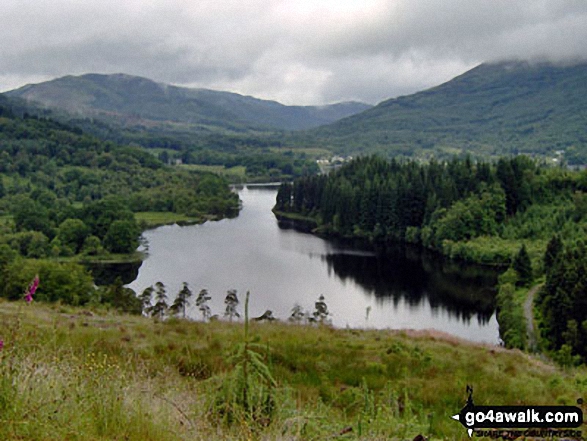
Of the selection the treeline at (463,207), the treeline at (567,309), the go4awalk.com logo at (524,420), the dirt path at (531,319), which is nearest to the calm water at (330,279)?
the dirt path at (531,319)

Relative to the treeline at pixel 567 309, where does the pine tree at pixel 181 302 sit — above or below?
below

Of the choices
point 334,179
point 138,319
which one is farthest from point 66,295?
point 334,179

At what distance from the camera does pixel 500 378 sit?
1234cm

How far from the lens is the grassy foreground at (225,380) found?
218 inches

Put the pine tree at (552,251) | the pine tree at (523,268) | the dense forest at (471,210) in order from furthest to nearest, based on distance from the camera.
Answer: the dense forest at (471,210) → the pine tree at (523,268) → the pine tree at (552,251)

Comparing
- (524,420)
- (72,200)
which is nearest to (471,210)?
(524,420)

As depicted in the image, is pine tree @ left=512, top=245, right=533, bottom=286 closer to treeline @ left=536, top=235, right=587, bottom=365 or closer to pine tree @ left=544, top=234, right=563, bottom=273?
pine tree @ left=544, top=234, right=563, bottom=273

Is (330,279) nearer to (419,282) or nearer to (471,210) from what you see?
(419,282)

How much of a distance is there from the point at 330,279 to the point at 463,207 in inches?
1119

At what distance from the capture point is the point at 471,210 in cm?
7769

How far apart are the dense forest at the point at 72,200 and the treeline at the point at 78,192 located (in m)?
0.19

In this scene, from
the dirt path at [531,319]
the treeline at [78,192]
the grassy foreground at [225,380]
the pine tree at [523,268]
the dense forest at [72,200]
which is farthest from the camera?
the treeline at [78,192]

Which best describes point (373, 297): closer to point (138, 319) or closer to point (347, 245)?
point (347, 245)

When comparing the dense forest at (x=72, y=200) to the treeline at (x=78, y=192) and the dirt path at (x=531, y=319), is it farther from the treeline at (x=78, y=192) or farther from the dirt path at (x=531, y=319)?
the dirt path at (x=531, y=319)
